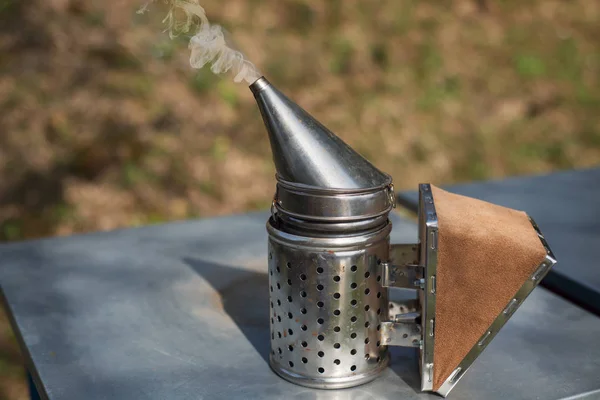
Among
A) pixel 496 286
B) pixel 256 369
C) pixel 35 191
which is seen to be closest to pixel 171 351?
pixel 256 369

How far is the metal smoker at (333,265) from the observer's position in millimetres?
1088

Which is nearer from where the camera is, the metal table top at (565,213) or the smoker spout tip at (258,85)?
the smoker spout tip at (258,85)

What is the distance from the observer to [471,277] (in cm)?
108

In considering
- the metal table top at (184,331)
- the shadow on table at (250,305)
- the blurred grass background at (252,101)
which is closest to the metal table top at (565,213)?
the metal table top at (184,331)

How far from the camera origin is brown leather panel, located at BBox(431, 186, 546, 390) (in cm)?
107

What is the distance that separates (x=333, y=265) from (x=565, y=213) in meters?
1.14

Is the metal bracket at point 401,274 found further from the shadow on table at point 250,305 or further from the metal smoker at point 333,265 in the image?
the shadow on table at point 250,305

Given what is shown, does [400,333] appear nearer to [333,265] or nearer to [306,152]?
[333,265]

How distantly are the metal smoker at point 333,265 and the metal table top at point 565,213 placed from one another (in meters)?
0.53

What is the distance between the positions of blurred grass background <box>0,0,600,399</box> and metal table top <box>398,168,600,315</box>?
7.06ft

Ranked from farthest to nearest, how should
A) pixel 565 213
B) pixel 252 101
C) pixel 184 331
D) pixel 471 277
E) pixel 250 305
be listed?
pixel 252 101 < pixel 565 213 < pixel 250 305 < pixel 184 331 < pixel 471 277

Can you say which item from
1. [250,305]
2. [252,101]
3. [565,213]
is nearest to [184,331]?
[250,305]

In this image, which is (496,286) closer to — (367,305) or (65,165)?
Answer: (367,305)

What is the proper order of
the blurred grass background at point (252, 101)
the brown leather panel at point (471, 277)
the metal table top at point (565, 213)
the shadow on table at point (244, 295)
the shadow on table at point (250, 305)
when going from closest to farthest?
the brown leather panel at point (471, 277) < the shadow on table at point (250, 305) < the shadow on table at point (244, 295) < the metal table top at point (565, 213) < the blurred grass background at point (252, 101)
